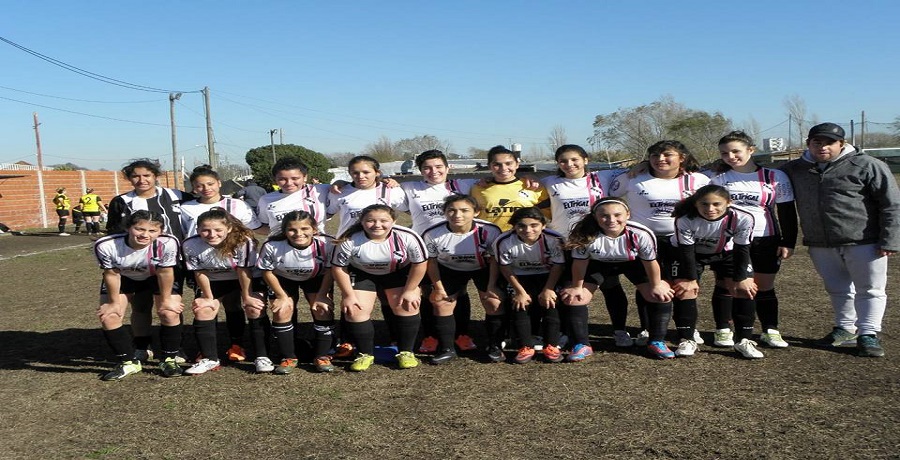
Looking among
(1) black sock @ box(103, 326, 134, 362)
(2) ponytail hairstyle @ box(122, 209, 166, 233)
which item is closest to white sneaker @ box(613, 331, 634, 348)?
(2) ponytail hairstyle @ box(122, 209, 166, 233)

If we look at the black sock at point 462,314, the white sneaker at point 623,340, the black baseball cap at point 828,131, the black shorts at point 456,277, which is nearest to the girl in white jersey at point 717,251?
the white sneaker at point 623,340

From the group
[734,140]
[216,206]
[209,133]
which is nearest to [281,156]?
[209,133]

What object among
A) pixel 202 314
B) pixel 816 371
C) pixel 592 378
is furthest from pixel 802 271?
pixel 202 314

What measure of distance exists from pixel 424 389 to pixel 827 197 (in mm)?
3169

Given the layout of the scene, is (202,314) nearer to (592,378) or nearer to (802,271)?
(592,378)

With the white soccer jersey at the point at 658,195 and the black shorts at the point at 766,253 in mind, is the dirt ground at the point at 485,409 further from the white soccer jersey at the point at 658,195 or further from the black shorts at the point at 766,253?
the white soccer jersey at the point at 658,195

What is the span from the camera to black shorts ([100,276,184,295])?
16.3 feet

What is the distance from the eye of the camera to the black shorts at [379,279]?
491 cm

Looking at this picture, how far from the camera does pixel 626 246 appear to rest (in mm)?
4734

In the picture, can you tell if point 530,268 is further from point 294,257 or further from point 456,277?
point 294,257

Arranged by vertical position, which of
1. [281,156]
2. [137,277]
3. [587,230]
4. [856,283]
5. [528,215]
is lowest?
[856,283]

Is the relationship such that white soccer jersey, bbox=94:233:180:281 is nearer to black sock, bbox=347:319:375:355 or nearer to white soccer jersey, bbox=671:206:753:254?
black sock, bbox=347:319:375:355

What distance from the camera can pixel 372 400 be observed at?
4.17 metres

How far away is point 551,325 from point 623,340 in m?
0.75
